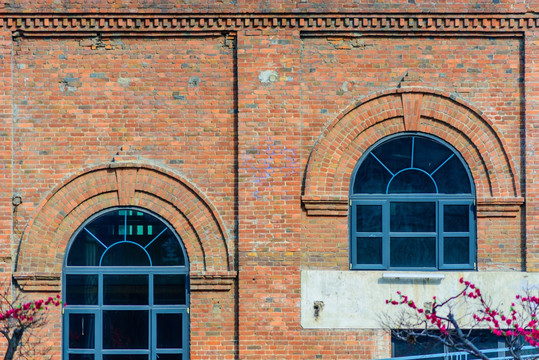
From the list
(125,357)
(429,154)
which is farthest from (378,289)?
(125,357)

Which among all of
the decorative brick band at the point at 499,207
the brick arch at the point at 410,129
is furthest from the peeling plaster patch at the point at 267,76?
the decorative brick band at the point at 499,207

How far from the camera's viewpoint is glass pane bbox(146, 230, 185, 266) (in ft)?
35.2

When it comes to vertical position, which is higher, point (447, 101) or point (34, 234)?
point (447, 101)

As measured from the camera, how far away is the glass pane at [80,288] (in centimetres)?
1070

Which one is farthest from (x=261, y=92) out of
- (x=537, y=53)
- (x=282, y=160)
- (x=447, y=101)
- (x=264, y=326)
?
(x=537, y=53)

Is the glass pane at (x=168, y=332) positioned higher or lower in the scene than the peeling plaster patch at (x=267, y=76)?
lower

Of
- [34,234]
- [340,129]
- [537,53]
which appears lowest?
[34,234]

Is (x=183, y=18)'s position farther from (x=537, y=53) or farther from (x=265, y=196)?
(x=537, y=53)

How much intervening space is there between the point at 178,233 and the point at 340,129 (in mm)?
2857

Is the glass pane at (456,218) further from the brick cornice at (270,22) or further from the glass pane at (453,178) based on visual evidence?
the brick cornice at (270,22)

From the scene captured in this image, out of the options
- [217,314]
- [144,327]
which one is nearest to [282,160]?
[217,314]

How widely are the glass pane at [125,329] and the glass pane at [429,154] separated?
4.67 meters

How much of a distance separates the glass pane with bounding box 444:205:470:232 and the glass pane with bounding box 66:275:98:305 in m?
5.31

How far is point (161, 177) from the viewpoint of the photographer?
1062 centimetres
